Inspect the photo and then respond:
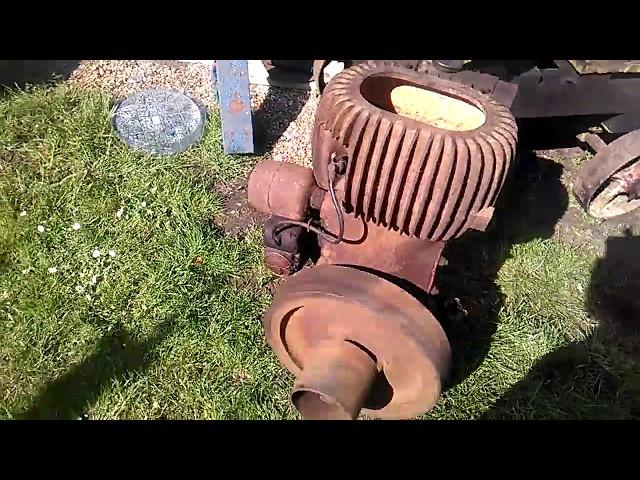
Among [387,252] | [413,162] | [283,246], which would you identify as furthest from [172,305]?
[413,162]

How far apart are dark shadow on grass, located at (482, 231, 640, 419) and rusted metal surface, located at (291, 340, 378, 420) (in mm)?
831

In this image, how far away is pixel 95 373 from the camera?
277 cm

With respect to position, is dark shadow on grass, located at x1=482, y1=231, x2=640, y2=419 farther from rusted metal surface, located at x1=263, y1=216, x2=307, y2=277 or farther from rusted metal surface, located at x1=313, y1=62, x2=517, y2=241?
rusted metal surface, located at x1=263, y1=216, x2=307, y2=277

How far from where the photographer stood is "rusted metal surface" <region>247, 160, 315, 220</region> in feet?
8.89

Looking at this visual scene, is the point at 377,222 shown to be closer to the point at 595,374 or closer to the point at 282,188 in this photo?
the point at 282,188

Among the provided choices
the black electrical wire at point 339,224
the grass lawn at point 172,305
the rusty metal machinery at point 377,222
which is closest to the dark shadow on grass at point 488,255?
the grass lawn at point 172,305

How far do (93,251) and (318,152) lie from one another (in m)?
1.28

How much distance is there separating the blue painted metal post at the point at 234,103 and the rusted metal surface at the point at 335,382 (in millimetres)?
1533

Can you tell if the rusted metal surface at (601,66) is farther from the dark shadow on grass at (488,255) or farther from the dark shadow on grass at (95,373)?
the dark shadow on grass at (95,373)

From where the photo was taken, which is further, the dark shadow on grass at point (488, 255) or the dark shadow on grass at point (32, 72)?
the dark shadow on grass at point (32, 72)

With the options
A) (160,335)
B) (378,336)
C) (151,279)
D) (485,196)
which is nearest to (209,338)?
(160,335)

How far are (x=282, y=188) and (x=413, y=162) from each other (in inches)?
24.4

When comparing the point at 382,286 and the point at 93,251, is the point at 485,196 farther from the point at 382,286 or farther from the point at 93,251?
the point at 93,251

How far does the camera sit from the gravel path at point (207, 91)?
3834 millimetres
